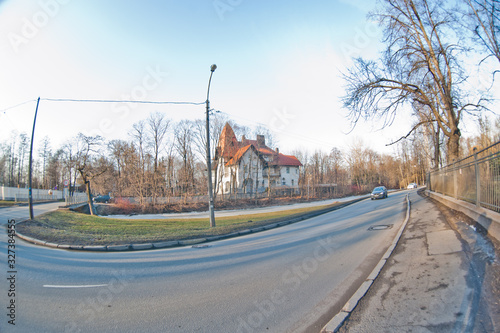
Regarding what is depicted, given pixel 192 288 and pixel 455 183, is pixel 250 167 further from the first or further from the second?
pixel 192 288

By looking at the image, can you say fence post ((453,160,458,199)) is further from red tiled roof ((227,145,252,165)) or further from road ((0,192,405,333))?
red tiled roof ((227,145,252,165))

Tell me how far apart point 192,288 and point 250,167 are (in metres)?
41.1

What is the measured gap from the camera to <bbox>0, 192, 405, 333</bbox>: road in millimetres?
3471

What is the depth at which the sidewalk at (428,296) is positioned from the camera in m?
2.98

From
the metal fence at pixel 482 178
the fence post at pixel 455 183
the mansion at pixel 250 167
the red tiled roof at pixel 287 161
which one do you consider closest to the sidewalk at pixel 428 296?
the metal fence at pixel 482 178

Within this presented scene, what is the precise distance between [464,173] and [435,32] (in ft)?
29.0

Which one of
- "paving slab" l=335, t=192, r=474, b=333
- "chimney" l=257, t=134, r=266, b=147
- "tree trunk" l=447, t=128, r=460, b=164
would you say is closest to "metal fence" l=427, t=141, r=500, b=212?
"paving slab" l=335, t=192, r=474, b=333

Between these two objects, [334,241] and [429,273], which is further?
[334,241]

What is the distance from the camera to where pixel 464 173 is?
905cm

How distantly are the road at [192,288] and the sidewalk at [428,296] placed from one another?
0.48m

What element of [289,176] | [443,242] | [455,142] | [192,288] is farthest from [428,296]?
[289,176]

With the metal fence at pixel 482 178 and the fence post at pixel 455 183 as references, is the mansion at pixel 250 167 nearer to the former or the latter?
the fence post at pixel 455 183

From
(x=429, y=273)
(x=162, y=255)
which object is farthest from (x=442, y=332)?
(x=162, y=255)

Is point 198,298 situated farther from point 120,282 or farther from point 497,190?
point 497,190
